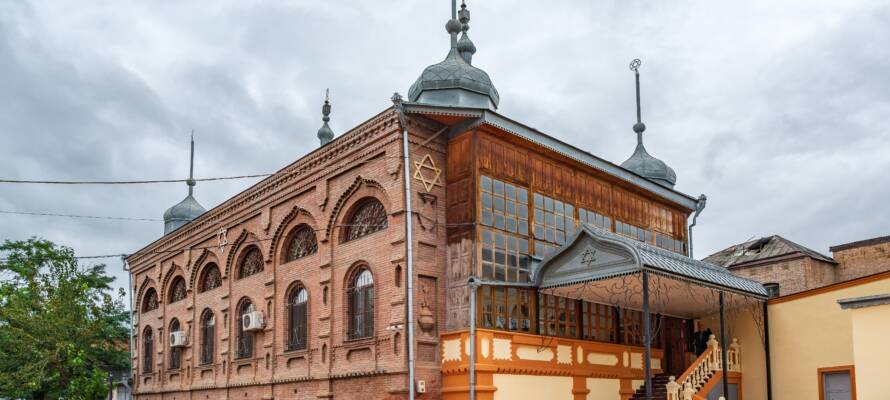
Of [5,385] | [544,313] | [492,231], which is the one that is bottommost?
[5,385]

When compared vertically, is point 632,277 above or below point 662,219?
below

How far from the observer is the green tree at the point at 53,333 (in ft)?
92.5

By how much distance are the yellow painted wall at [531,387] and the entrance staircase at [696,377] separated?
2098mm

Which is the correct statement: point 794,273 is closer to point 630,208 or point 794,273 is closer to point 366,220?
point 630,208

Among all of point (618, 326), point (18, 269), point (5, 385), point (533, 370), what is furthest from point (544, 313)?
→ point (18, 269)

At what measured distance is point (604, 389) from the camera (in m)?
19.0

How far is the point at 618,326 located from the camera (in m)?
20.3

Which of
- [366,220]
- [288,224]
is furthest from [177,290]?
[366,220]

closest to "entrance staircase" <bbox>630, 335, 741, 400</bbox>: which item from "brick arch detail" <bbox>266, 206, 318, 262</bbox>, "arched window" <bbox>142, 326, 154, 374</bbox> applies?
"brick arch detail" <bbox>266, 206, 318, 262</bbox>

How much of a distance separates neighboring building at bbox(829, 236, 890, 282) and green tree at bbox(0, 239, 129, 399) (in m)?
25.7

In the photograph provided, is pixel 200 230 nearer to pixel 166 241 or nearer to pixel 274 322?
pixel 166 241

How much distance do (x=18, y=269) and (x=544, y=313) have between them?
22502 mm

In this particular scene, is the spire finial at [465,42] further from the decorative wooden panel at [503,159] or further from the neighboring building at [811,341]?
the neighboring building at [811,341]

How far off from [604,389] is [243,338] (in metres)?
9.71
